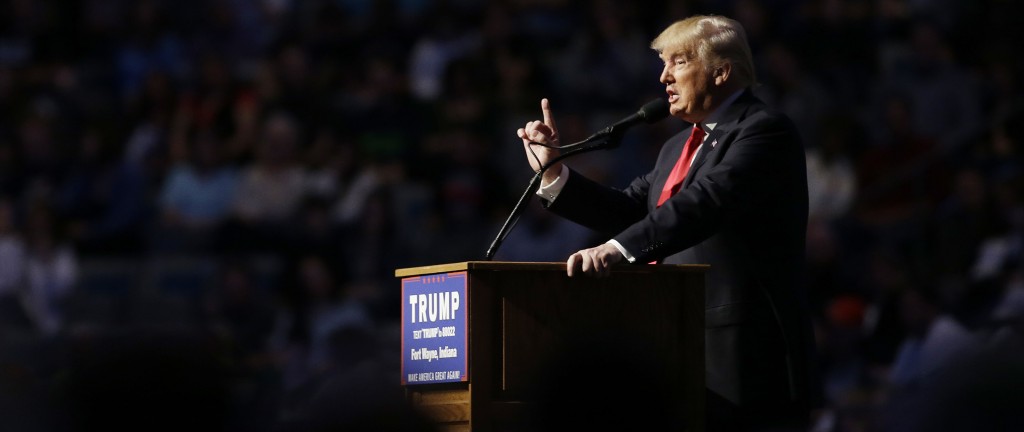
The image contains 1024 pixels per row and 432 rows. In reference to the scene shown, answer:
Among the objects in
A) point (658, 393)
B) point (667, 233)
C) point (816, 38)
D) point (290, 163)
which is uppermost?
point (816, 38)

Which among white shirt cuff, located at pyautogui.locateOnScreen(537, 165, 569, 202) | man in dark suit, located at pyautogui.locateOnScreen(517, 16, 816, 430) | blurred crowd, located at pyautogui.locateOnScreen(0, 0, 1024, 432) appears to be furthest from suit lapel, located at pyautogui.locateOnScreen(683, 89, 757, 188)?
blurred crowd, located at pyautogui.locateOnScreen(0, 0, 1024, 432)

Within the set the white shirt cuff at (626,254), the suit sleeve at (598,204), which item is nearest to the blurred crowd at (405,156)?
the suit sleeve at (598,204)

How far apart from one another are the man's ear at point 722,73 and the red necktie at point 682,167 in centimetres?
14

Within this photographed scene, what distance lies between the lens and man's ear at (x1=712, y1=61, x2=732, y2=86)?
14.0 ft

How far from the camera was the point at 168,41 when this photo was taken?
13148 millimetres

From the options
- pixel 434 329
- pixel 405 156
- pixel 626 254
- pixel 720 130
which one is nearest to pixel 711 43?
pixel 720 130

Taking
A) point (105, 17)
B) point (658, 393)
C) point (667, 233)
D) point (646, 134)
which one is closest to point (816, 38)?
point (646, 134)

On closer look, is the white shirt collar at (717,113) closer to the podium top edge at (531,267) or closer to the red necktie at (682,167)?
the red necktie at (682,167)

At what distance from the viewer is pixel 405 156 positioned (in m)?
11.1

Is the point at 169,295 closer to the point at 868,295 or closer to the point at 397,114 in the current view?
the point at 397,114

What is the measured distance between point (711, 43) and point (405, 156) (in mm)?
7013

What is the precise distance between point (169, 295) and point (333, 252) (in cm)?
112

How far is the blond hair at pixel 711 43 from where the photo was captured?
13.9 ft

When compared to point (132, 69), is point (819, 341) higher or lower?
lower
